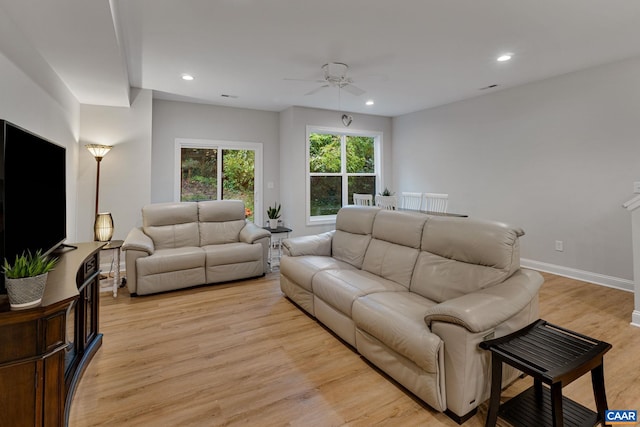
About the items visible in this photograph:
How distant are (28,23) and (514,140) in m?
5.49

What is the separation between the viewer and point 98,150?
4.10m

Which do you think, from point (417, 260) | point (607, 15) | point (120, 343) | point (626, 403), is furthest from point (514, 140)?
point (120, 343)

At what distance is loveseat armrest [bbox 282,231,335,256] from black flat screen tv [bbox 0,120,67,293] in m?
1.98

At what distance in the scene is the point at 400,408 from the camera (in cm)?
183

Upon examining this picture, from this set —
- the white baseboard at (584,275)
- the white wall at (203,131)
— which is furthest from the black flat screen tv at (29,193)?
the white baseboard at (584,275)

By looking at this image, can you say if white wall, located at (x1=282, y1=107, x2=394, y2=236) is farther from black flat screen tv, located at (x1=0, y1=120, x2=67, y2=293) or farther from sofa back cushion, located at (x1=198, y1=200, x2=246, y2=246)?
black flat screen tv, located at (x1=0, y1=120, x2=67, y2=293)

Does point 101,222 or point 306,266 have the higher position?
point 101,222

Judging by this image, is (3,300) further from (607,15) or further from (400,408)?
(607,15)

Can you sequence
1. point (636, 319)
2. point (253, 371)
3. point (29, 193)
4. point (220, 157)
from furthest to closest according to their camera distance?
point (220, 157), point (636, 319), point (253, 371), point (29, 193)

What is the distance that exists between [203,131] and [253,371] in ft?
14.2

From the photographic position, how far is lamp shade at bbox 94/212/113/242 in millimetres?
3912

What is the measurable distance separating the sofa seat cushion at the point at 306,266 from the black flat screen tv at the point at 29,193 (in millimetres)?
1921

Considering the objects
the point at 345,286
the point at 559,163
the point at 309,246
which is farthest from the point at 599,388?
the point at 559,163

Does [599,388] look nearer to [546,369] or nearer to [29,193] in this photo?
[546,369]
